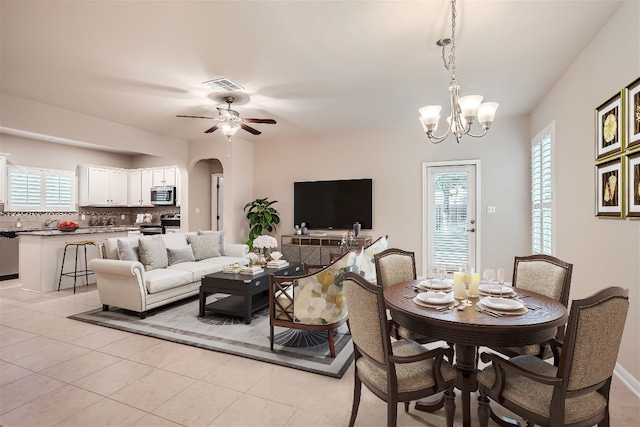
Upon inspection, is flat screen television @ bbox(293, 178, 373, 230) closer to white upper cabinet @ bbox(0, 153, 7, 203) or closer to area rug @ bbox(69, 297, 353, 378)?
area rug @ bbox(69, 297, 353, 378)

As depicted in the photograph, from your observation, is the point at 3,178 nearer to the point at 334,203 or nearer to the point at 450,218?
the point at 334,203

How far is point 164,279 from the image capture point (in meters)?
3.99

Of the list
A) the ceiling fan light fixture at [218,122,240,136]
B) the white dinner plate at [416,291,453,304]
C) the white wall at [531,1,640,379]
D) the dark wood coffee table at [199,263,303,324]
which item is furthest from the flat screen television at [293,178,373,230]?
the white dinner plate at [416,291,453,304]

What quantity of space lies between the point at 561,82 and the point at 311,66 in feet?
9.54

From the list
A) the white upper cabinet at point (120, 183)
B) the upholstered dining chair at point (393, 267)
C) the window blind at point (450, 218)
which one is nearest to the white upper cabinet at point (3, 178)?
the white upper cabinet at point (120, 183)

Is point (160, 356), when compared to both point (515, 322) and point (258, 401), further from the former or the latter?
point (515, 322)

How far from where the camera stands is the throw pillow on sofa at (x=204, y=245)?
17.1 ft

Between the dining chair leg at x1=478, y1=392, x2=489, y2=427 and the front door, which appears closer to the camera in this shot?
the dining chair leg at x1=478, y1=392, x2=489, y2=427

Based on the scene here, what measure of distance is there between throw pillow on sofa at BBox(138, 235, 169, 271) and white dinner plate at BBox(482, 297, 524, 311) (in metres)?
4.01

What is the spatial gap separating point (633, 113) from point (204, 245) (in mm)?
5246

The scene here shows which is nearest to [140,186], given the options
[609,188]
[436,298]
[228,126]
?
[228,126]

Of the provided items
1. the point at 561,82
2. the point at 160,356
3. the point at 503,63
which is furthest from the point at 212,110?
the point at 561,82

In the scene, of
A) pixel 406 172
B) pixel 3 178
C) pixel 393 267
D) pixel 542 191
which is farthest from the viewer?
pixel 3 178

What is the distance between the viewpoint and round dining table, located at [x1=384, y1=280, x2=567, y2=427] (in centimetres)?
163
